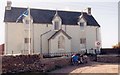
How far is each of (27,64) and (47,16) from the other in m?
22.0

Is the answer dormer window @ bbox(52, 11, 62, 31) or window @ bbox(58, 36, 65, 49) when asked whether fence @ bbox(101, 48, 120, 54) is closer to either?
window @ bbox(58, 36, 65, 49)

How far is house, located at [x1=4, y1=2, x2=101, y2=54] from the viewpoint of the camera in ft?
148

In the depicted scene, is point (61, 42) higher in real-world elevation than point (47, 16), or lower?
lower

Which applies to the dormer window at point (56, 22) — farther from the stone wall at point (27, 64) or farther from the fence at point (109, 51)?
the stone wall at point (27, 64)

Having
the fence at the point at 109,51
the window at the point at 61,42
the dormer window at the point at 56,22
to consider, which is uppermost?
the dormer window at the point at 56,22

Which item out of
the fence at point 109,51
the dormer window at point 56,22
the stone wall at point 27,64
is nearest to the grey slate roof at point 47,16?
the dormer window at point 56,22

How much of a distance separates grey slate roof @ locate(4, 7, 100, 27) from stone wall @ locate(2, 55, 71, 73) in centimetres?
1810

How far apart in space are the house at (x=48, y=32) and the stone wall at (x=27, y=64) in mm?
16760

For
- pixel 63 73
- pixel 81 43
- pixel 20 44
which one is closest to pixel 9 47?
pixel 20 44

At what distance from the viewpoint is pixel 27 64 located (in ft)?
91.4

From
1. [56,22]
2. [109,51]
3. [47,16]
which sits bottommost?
[109,51]

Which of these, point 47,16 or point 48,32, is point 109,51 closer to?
point 48,32

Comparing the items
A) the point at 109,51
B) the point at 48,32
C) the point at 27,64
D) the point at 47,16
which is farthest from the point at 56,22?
the point at 27,64

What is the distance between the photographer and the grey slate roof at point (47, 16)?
4634 cm
